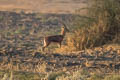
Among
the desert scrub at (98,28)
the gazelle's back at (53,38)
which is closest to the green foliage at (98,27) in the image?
the desert scrub at (98,28)

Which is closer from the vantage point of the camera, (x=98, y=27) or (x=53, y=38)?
(x=53, y=38)

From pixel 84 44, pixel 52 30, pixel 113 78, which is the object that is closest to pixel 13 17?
pixel 52 30

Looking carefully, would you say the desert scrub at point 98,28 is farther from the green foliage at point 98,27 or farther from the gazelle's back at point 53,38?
the gazelle's back at point 53,38

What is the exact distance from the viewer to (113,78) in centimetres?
748

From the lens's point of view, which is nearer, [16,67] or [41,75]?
[41,75]

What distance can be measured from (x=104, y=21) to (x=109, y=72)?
3.82 m

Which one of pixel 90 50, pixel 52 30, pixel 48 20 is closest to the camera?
pixel 90 50

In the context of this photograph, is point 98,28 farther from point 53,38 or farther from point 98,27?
point 53,38

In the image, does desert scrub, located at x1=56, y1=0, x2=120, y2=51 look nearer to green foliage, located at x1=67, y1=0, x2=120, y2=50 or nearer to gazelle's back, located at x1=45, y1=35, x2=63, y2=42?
green foliage, located at x1=67, y1=0, x2=120, y2=50

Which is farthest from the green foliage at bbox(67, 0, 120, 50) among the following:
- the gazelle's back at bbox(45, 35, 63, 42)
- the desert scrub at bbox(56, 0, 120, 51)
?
the gazelle's back at bbox(45, 35, 63, 42)

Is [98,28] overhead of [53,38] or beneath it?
overhead

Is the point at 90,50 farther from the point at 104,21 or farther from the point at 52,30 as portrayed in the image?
the point at 52,30

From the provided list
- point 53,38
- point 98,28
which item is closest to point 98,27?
point 98,28

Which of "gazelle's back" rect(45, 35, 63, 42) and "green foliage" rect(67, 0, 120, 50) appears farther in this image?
"green foliage" rect(67, 0, 120, 50)
